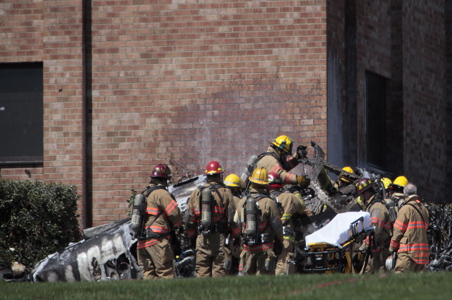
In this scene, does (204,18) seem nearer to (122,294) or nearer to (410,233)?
(410,233)

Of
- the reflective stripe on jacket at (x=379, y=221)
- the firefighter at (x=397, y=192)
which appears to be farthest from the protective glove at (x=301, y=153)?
the reflective stripe on jacket at (x=379, y=221)

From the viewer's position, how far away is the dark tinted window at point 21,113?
15375mm

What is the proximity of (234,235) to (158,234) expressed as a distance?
45.5 inches

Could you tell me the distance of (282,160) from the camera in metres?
12.9

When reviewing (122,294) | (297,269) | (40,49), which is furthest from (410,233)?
(40,49)

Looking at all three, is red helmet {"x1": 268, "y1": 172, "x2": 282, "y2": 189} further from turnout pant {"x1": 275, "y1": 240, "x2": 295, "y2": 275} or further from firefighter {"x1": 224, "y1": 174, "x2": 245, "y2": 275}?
turnout pant {"x1": 275, "y1": 240, "x2": 295, "y2": 275}

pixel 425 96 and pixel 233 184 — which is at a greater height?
pixel 425 96

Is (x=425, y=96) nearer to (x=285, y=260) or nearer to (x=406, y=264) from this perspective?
(x=406, y=264)

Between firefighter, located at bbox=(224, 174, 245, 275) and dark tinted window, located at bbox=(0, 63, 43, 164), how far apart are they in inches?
204

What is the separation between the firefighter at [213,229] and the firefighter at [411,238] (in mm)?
2458

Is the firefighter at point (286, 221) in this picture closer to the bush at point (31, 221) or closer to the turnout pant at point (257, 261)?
the turnout pant at point (257, 261)

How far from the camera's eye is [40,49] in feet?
51.0

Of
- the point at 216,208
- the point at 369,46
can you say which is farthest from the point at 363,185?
the point at 369,46

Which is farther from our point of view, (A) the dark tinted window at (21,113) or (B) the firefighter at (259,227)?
(A) the dark tinted window at (21,113)
